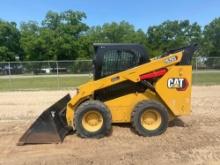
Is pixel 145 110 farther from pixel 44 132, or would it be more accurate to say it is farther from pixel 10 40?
pixel 10 40

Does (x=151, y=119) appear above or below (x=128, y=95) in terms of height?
below

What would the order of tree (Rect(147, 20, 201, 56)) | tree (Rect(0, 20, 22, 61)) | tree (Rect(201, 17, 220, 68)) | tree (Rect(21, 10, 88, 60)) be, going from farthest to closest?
tree (Rect(201, 17, 220, 68)) < tree (Rect(147, 20, 201, 56)) < tree (Rect(0, 20, 22, 61)) < tree (Rect(21, 10, 88, 60))

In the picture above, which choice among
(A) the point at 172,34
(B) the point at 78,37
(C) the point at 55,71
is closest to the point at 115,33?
(A) the point at 172,34

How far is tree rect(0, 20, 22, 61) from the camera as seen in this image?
60688mm

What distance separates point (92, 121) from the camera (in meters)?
8.33

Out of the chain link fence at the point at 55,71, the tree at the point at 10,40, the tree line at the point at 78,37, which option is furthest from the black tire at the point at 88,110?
the tree at the point at 10,40

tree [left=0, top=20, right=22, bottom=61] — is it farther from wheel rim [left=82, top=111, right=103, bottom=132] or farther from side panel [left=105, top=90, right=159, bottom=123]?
wheel rim [left=82, top=111, right=103, bottom=132]

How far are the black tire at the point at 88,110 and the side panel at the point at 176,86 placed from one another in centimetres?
133

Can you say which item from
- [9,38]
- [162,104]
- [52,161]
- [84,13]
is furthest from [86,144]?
[9,38]

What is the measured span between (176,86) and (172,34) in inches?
2570

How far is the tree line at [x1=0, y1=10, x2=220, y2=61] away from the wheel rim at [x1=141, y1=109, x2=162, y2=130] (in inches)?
1468

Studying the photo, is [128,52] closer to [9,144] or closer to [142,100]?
[142,100]

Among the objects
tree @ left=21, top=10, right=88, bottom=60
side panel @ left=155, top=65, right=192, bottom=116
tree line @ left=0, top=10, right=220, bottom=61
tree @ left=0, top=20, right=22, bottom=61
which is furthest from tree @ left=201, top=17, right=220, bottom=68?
side panel @ left=155, top=65, right=192, bottom=116

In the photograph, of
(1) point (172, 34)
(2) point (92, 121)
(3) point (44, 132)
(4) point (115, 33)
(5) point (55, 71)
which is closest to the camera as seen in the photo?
(3) point (44, 132)
